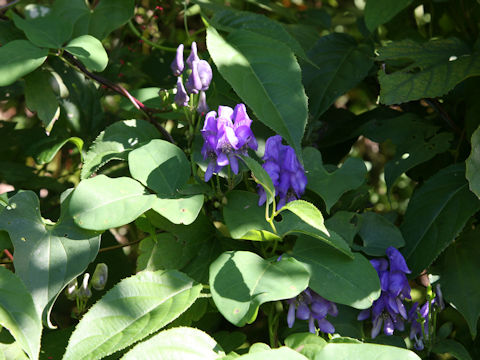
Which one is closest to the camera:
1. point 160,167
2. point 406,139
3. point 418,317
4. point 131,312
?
point 131,312

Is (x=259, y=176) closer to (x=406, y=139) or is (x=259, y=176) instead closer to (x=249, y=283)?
(x=249, y=283)

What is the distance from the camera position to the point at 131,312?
3.29 ft

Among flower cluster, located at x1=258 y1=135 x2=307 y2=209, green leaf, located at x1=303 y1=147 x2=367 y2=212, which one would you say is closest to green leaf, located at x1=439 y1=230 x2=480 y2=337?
green leaf, located at x1=303 y1=147 x2=367 y2=212

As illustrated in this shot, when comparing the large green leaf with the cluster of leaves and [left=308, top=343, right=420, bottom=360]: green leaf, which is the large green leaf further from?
[left=308, top=343, right=420, bottom=360]: green leaf

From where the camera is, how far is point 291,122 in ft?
3.59

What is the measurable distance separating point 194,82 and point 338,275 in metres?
0.46

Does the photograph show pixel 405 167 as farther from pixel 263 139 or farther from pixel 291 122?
pixel 291 122

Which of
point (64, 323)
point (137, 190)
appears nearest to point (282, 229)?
point (137, 190)

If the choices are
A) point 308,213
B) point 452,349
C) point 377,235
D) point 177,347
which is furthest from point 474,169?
point 177,347

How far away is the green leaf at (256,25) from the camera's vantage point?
134 cm

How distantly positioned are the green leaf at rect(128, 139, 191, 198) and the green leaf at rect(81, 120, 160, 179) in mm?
94

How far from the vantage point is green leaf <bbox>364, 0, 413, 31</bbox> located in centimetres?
151

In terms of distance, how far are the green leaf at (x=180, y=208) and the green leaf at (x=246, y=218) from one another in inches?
3.5

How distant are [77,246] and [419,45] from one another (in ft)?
3.21
